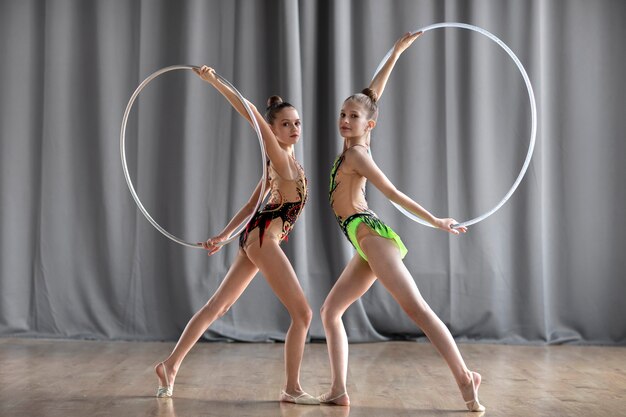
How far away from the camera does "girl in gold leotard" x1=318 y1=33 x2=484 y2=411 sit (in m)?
3.52

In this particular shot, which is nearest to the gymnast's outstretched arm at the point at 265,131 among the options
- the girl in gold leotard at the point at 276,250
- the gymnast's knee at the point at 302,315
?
the girl in gold leotard at the point at 276,250

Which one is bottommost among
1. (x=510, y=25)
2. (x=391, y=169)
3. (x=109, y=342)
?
(x=109, y=342)

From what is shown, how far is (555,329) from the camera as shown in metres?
6.14

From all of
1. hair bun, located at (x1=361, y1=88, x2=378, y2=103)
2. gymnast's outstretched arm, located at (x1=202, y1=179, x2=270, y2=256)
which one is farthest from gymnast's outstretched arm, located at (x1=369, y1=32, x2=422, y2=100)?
gymnast's outstretched arm, located at (x1=202, y1=179, x2=270, y2=256)

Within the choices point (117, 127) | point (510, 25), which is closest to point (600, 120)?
point (510, 25)

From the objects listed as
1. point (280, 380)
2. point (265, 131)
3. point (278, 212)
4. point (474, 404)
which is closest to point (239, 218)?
point (278, 212)

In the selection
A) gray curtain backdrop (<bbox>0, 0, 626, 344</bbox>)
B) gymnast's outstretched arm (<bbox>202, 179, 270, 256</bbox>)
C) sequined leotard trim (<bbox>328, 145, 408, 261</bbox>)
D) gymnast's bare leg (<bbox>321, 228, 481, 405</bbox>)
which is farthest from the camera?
gray curtain backdrop (<bbox>0, 0, 626, 344</bbox>)

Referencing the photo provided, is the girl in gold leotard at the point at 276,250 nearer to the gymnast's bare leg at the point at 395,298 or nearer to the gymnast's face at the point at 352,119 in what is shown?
the gymnast's bare leg at the point at 395,298

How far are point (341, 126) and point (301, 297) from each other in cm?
80

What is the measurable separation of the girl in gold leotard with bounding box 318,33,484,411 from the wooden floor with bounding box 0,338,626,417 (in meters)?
0.18

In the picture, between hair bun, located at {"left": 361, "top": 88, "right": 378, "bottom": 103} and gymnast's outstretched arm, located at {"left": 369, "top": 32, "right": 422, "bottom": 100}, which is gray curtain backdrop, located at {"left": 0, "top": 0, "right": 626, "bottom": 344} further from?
hair bun, located at {"left": 361, "top": 88, "right": 378, "bottom": 103}

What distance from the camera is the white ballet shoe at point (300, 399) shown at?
3709 mm

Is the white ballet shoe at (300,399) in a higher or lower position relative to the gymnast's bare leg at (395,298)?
lower

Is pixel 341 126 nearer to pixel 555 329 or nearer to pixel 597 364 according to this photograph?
pixel 597 364
